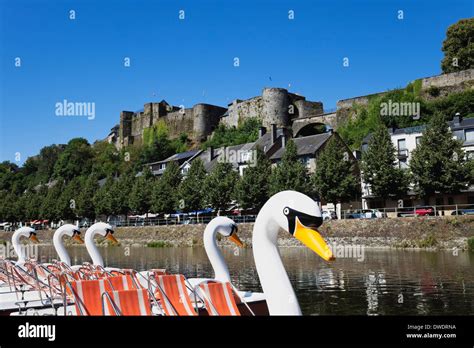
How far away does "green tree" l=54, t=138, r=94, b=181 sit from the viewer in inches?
4338

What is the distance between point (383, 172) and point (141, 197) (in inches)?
1291

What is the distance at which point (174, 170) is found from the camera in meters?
66.9

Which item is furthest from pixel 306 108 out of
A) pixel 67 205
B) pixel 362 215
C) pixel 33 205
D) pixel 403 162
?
pixel 33 205

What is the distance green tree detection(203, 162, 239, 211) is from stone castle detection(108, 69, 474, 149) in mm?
26706

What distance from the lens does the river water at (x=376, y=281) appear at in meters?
14.4

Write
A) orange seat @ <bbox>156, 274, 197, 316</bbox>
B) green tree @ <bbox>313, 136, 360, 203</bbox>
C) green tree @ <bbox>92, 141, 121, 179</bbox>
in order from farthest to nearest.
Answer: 1. green tree @ <bbox>92, 141, 121, 179</bbox>
2. green tree @ <bbox>313, 136, 360, 203</bbox>
3. orange seat @ <bbox>156, 274, 197, 316</bbox>

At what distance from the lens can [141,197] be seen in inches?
2591

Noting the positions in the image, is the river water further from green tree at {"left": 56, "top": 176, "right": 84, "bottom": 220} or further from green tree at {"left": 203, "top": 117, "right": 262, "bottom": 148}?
green tree at {"left": 203, "top": 117, "right": 262, "bottom": 148}

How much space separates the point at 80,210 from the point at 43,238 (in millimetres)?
8872

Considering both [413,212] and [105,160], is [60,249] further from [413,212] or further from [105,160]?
[105,160]

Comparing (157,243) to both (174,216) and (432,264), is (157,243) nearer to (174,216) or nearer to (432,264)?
(174,216)

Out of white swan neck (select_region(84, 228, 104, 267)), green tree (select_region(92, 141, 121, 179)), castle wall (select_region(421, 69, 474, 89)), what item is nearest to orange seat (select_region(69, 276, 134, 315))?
white swan neck (select_region(84, 228, 104, 267))

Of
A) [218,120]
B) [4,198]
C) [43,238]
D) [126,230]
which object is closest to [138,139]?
[218,120]

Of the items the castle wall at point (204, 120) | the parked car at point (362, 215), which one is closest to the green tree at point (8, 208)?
the castle wall at point (204, 120)
